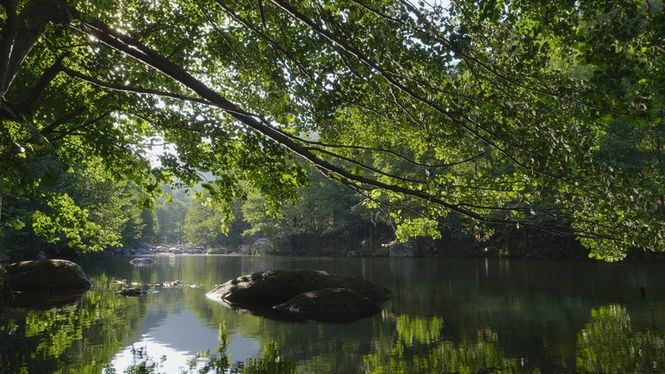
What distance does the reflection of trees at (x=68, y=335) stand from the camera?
37.8ft

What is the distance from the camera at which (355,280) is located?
24594 mm

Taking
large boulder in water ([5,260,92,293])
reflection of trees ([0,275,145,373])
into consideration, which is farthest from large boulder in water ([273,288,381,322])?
large boulder in water ([5,260,92,293])

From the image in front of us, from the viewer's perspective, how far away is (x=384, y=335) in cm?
1500

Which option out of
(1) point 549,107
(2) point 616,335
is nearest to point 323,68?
(1) point 549,107

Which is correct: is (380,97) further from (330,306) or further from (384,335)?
(330,306)

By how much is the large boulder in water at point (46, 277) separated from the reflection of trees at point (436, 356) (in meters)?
21.3

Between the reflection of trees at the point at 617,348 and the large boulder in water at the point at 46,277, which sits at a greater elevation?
the large boulder in water at the point at 46,277

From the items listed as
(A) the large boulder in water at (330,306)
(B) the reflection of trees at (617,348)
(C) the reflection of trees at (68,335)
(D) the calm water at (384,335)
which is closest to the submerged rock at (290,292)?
(A) the large boulder in water at (330,306)

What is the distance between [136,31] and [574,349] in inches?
505

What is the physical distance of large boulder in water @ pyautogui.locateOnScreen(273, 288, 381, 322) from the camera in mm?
19266

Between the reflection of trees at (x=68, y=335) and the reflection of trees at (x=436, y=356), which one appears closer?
the reflection of trees at (x=436, y=356)

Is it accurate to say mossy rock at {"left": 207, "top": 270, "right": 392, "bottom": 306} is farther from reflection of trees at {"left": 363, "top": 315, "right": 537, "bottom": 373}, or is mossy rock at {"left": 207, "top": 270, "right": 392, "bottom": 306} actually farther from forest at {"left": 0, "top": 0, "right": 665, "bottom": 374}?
reflection of trees at {"left": 363, "top": 315, "right": 537, "bottom": 373}

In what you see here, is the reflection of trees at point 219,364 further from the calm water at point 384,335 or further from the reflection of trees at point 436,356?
the reflection of trees at point 436,356

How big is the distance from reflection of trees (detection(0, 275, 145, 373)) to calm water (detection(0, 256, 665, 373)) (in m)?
0.03
